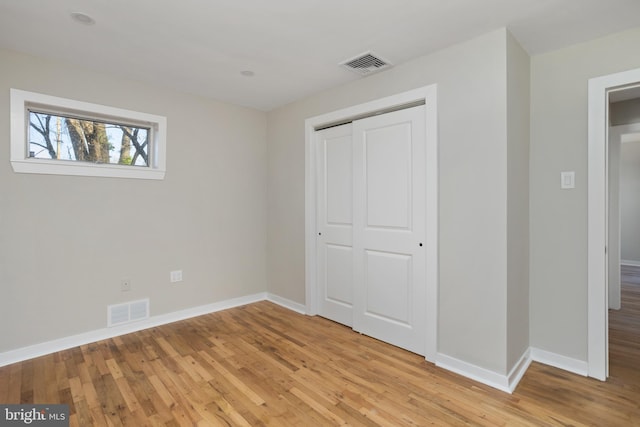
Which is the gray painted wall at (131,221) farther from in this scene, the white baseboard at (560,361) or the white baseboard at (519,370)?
the white baseboard at (560,361)

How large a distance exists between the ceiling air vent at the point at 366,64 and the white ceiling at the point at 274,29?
0.06 m

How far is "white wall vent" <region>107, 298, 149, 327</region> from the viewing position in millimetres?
3010

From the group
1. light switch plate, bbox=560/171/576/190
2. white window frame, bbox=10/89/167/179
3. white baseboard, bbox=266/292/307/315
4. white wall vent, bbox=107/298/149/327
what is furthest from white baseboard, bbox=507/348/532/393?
white window frame, bbox=10/89/167/179

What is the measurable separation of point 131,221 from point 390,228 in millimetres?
Answer: 2510

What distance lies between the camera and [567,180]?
2.40m

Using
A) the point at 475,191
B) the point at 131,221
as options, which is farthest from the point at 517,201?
the point at 131,221

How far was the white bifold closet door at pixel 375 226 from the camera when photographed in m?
A: 2.65

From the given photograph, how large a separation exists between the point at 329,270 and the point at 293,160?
1.37 m

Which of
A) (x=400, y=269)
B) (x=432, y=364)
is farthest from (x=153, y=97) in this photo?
(x=432, y=364)

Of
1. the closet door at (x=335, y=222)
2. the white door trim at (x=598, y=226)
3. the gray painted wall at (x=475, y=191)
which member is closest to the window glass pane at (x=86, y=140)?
the closet door at (x=335, y=222)

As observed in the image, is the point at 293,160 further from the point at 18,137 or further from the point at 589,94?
the point at 589,94

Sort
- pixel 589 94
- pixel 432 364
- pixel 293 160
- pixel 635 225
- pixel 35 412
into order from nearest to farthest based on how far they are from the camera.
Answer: pixel 35 412, pixel 589 94, pixel 432 364, pixel 293 160, pixel 635 225

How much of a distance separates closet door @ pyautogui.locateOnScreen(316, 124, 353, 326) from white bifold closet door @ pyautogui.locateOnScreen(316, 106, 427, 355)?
10 millimetres

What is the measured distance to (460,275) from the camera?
2.38 m
